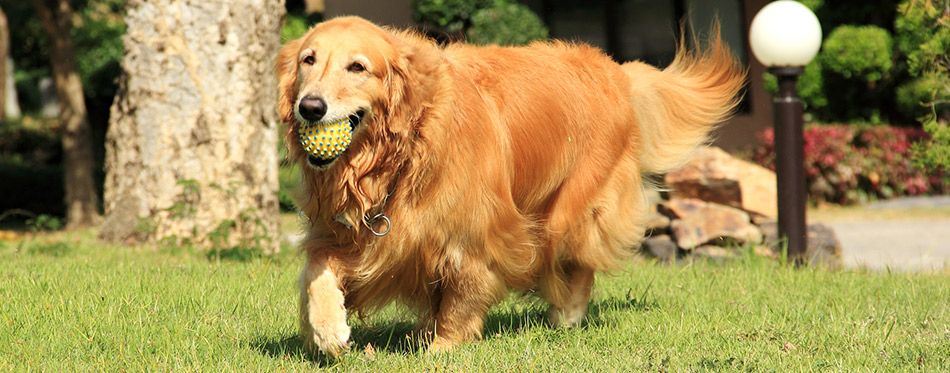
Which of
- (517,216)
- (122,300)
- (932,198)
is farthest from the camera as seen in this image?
(932,198)

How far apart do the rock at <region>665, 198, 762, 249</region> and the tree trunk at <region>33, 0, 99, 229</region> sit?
897 cm

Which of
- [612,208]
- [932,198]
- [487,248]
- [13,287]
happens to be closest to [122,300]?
[13,287]

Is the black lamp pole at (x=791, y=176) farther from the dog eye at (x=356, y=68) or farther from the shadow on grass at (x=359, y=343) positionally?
the dog eye at (x=356, y=68)

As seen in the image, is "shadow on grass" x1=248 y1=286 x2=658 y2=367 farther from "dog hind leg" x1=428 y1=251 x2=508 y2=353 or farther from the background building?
the background building

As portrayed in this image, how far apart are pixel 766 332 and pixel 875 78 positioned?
1067 cm

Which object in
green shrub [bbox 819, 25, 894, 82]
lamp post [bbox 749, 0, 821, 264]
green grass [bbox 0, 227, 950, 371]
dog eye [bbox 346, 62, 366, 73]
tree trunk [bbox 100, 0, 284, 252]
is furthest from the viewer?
green shrub [bbox 819, 25, 894, 82]

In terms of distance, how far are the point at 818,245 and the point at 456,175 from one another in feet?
15.9

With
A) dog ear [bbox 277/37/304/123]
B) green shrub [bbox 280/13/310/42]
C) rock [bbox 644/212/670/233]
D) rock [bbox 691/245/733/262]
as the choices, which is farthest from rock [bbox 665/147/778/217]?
green shrub [bbox 280/13/310/42]

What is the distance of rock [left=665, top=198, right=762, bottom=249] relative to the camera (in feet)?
26.6

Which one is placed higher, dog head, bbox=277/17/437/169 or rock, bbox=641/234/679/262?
dog head, bbox=277/17/437/169

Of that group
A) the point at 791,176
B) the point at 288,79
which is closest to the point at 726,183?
the point at 791,176

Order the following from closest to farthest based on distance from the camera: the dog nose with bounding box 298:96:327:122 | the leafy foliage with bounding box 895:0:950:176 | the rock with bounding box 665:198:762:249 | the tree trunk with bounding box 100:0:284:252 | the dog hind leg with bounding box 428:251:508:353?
the dog nose with bounding box 298:96:327:122 → the dog hind leg with bounding box 428:251:508:353 → the leafy foliage with bounding box 895:0:950:176 → the tree trunk with bounding box 100:0:284:252 → the rock with bounding box 665:198:762:249

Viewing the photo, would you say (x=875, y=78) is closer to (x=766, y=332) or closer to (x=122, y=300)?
(x=766, y=332)

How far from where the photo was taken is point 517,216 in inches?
173
